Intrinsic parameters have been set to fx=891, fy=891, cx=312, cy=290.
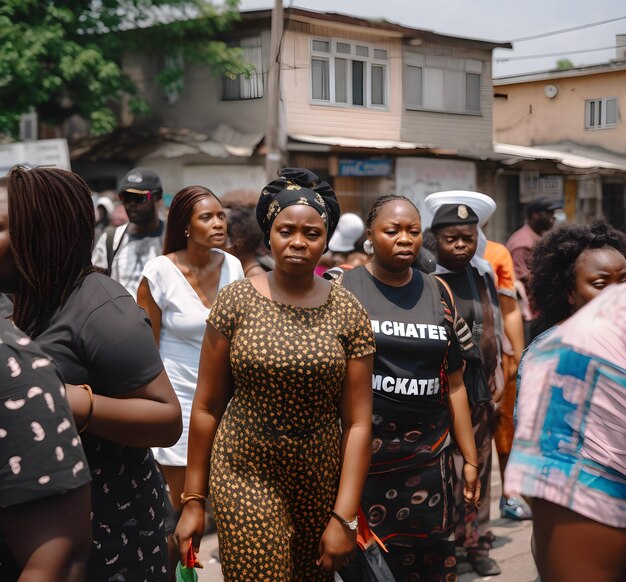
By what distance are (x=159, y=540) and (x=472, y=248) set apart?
9.14 feet

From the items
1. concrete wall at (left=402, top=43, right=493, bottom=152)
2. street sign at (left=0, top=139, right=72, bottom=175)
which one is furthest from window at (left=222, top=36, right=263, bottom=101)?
street sign at (left=0, top=139, right=72, bottom=175)

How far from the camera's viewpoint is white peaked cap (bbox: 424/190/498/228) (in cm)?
493

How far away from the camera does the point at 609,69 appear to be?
63.0 feet

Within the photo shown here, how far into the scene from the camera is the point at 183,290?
183 inches

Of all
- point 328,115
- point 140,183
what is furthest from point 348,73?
point 140,183

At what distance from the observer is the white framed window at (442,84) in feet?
76.0

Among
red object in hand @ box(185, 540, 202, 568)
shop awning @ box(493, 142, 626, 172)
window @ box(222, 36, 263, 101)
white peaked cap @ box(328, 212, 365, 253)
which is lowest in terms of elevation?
red object in hand @ box(185, 540, 202, 568)

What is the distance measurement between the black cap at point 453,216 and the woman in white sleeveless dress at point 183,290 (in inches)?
44.9

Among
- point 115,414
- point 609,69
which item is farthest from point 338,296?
point 609,69

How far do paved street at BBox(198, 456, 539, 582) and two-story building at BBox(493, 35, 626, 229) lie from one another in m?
16.5

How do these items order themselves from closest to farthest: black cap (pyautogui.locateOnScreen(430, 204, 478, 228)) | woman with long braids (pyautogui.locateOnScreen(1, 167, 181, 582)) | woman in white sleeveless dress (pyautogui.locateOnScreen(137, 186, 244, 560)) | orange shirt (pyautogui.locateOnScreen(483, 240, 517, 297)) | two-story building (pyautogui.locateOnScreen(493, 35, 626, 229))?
woman with long braids (pyautogui.locateOnScreen(1, 167, 181, 582))
woman in white sleeveless dress (pyautogui.locateOnScreen(137, 186, 244, 560))
black cap (pyautogui.locateOnScreen(430, 204, 478, 228))
orange shirt (pyautogui.locateOnScreen(483, 240, 517, 297))
two-story building (pyautogui.locateOnScreen(493, 35, 626, 229))

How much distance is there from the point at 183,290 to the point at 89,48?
1700 centimetres

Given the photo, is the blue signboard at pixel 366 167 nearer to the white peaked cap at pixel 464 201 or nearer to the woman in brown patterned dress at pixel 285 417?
the white peaked cap at pixel 464 201

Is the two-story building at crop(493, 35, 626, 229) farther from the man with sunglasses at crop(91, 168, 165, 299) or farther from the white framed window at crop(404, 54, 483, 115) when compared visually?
the man with sunglasses at crop(91, 168, 165, 299)
